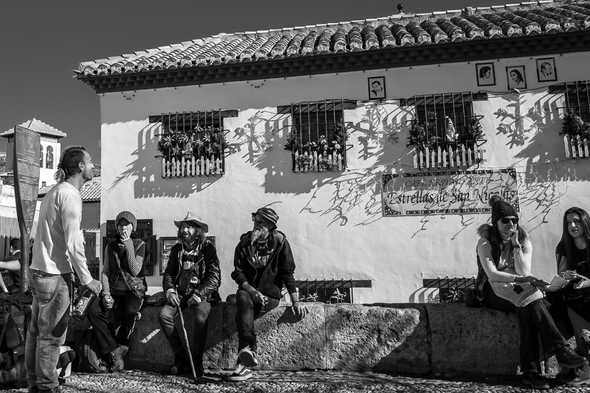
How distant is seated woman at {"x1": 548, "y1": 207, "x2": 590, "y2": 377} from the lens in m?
4.49

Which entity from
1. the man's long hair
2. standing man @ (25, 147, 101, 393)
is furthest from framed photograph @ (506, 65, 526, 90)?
standing man @ (25, 147, 101, 393)

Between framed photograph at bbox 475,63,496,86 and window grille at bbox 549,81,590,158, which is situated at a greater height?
framed photograph at bbox 475,63,496,86

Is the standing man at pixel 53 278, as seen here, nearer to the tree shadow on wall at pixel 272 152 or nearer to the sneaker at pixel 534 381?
the sneaker at pixel 534 381

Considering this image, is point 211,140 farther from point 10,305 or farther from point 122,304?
point 10,305

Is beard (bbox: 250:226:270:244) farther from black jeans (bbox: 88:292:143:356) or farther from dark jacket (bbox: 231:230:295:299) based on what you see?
black jeans (bbox: 88:292:143:356)

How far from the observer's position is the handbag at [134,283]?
5.35 metres

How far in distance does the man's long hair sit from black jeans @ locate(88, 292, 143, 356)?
1.81 meters

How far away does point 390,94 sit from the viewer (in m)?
10.0

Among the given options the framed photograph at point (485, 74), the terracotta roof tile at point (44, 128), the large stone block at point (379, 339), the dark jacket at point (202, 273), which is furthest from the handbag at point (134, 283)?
the terracotta roof tile at point (44, 128)

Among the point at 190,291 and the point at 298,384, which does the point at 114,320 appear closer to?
the point at 190,291

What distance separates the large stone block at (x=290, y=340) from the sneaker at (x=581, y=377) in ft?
7.44

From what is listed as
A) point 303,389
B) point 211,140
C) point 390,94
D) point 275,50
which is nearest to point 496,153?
point 390,94

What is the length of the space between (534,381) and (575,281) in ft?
3.31

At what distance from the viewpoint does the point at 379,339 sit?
493 cm
